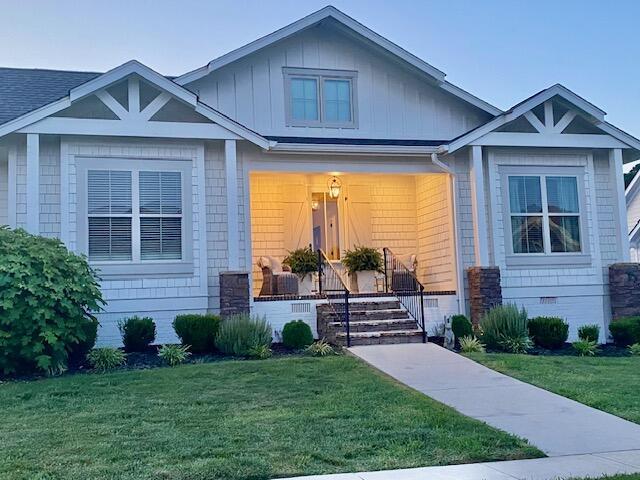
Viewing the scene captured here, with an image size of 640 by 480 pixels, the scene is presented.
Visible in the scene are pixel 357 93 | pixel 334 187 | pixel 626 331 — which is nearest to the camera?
pixel 626 331

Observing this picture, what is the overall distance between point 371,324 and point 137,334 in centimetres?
405

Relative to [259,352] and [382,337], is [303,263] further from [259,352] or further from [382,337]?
[259,352]

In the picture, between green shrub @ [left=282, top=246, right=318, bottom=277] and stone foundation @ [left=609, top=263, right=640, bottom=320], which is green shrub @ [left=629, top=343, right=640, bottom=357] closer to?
stone foundation @ [left=609, top=263, right=640, bottom=320]

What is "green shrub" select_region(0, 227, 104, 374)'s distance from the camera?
31.7ft

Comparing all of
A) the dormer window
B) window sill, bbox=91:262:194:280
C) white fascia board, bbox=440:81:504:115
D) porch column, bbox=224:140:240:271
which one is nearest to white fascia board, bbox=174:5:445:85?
white fascia board, bbox=440:81:504:115

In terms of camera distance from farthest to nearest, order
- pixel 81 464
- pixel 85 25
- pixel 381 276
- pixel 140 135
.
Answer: pixel 85 25 < pixel 381 276 < pixel 140 135 < pixel 81 464

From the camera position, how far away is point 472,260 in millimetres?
14062

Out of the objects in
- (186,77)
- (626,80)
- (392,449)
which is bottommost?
(392,449)

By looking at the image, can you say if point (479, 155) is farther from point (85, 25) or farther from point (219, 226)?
point (85, 25)

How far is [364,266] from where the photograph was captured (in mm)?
14781

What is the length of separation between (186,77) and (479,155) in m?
6.02

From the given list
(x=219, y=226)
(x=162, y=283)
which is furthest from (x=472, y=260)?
(x=162, y=283)

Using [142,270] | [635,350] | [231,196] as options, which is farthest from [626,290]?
[142,270]

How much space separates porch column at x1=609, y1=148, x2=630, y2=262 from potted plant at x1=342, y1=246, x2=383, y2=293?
16.7ft
